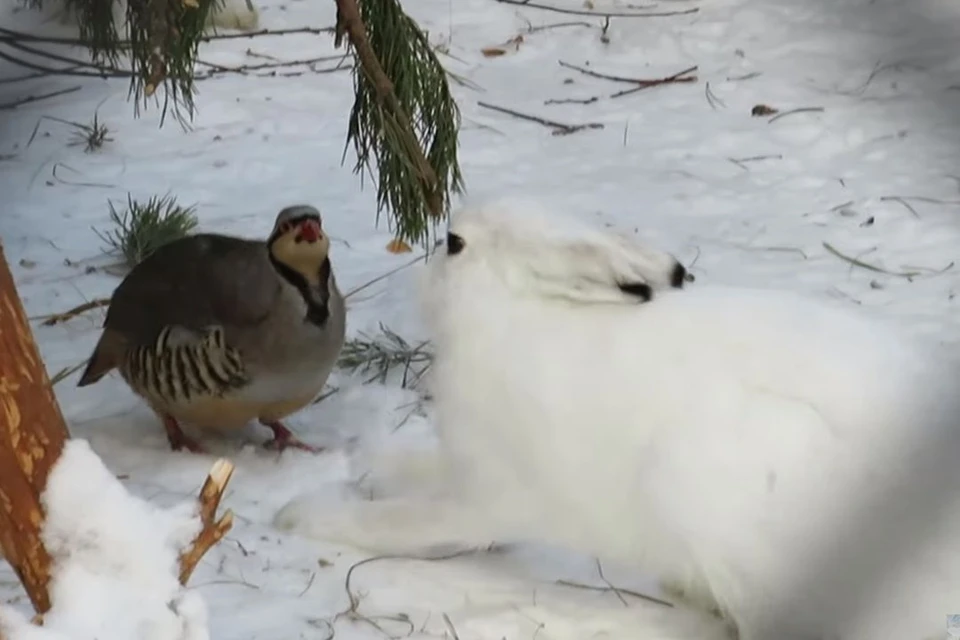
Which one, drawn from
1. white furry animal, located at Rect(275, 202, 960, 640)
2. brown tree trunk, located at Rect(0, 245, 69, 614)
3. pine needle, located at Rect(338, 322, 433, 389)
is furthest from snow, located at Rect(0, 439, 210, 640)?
pine needle, located at Rect(338, 322, 433, 389)

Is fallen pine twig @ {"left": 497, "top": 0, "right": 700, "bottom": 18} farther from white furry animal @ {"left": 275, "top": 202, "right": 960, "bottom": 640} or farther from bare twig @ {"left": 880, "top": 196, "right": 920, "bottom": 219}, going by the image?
white furry animal @ {"left": 275, "top": 202, "right": 960, "bottom": 640}

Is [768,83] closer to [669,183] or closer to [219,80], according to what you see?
[669,183]

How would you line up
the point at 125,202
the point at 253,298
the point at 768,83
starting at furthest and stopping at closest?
1. the point at 768,83
2. the point at 125,202
3. the point at 253,298

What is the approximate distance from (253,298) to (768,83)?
97.7 inches

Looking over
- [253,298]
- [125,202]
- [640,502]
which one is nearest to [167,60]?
[253,298]

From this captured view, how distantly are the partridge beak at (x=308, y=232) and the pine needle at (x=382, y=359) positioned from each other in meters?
0.59

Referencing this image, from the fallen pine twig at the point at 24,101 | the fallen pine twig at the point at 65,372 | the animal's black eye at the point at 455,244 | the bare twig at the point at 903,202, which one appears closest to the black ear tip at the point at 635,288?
the animal's black eye at the point at 455,244

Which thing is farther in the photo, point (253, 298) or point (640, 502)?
point (253, 298)

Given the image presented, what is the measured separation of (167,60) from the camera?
210 centimetres

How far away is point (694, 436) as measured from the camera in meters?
1.75

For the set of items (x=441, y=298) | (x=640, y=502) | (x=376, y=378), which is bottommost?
(x=376, y=378)

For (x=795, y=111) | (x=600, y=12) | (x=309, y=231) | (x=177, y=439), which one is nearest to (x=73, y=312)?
(x=177, y=439)

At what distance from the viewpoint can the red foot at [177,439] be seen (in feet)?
8.01

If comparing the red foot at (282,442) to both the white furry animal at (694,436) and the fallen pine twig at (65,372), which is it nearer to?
the white furry animal at (694,436)
